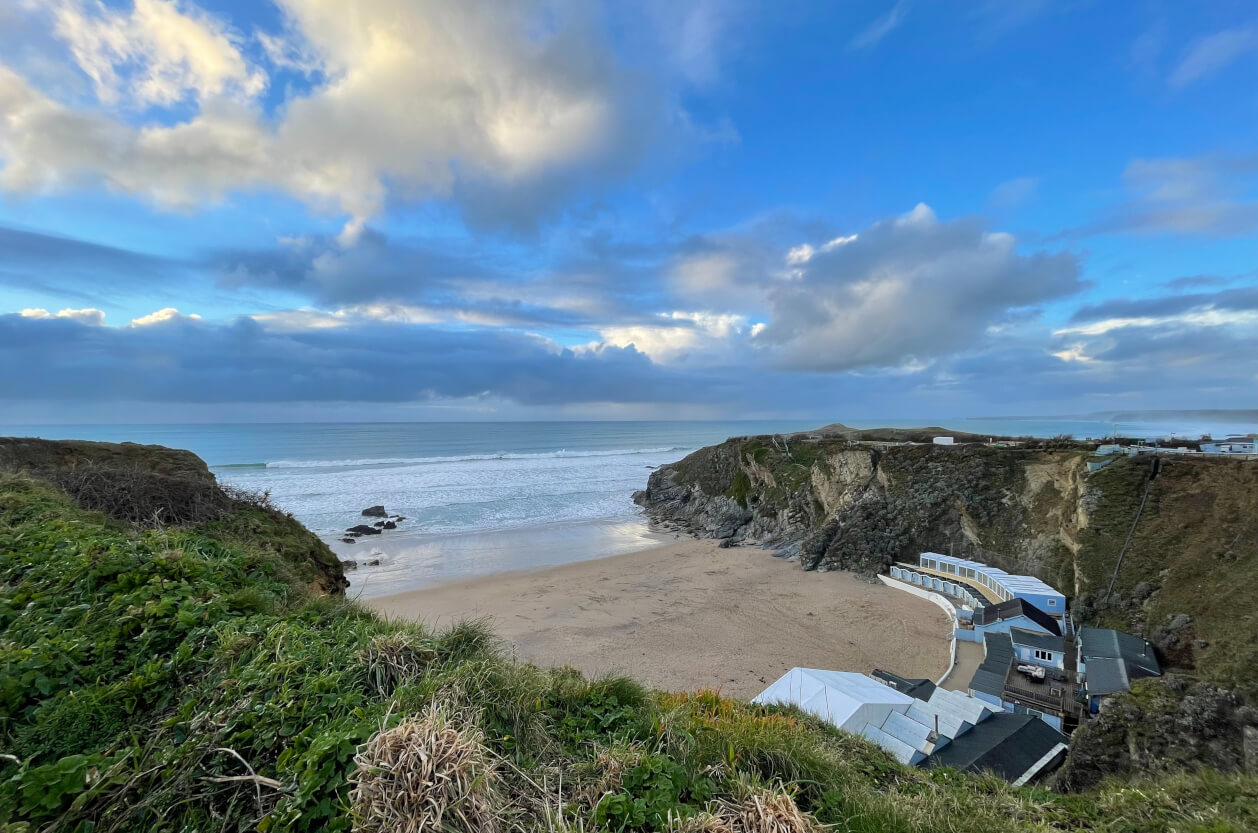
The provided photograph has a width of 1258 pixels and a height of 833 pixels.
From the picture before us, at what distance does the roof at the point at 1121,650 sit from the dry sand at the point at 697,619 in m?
4.28

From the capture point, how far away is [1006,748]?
1186 cm

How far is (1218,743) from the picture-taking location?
1027 centimetres

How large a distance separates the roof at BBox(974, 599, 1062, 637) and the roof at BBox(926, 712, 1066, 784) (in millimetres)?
6435

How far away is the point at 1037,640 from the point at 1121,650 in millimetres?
2143

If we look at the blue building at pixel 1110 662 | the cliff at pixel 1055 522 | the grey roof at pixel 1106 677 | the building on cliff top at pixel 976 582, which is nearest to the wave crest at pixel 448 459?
the cliff at pixel 1055 522

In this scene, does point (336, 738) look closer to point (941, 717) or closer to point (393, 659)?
point (393, 659)

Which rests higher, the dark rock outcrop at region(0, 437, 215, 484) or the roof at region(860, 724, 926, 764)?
the dark rock outcrop at region(0, 437, 215, 484)

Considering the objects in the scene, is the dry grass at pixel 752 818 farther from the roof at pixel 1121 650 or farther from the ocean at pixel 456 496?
the ocean at pixel 456 496

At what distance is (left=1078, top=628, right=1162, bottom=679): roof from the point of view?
1462 centimetres

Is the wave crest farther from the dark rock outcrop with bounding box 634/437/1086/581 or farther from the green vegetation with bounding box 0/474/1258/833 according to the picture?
the green vegetation with bounding box 0/474/1258/833

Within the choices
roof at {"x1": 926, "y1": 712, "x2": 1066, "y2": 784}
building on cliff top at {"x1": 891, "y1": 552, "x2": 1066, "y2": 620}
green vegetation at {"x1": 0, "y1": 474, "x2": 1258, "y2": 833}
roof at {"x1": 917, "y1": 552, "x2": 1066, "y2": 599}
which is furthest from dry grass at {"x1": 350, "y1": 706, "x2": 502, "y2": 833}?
roof at {"x1": 917, "y1": 552, "x2": 1066, "y2": 599}

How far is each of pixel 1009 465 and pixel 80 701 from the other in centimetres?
3719

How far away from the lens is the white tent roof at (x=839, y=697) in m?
12.1

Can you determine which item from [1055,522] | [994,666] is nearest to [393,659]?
[994,666]
